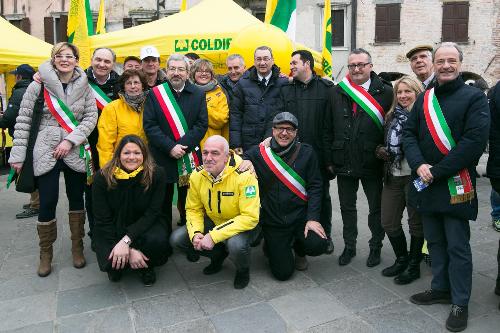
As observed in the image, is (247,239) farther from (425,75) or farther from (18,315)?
(425,75)

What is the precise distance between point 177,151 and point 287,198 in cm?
107

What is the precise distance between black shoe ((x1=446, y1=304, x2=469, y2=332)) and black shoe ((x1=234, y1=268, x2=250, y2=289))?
1.53m

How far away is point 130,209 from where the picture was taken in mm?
3662

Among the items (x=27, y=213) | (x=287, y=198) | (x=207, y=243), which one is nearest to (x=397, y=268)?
(x=287, y=198)

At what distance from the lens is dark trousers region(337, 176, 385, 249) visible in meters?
4.00

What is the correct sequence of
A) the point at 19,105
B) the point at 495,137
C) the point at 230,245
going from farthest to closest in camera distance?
the point at 19,105, the point at 230,245, the point at 495,137

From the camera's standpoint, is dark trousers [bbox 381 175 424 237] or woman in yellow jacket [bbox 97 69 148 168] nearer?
dark trousers [bbox 381 175 424 237]

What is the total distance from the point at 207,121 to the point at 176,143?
1.22ft

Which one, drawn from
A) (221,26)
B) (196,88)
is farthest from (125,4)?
(196,88)

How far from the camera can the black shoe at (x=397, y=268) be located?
3805mm

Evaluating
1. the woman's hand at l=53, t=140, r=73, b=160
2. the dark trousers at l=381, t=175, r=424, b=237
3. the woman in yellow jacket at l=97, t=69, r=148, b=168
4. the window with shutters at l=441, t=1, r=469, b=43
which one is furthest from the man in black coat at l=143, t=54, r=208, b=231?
the window with shutters at l=441, t=1, r=469, b=43

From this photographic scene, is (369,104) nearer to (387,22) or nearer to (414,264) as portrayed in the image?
(414,264)

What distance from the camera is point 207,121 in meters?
4.21

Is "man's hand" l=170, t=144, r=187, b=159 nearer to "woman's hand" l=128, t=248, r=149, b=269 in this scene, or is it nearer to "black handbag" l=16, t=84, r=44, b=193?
"woman's hand" l=128, t=248, r=149, b=269
